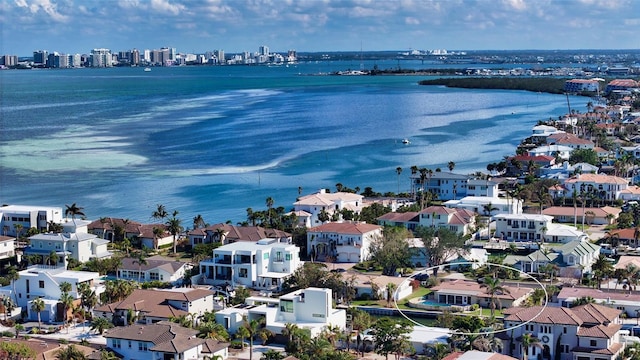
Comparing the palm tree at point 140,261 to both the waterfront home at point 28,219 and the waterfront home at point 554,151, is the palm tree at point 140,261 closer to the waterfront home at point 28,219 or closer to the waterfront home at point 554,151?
the waterfront home at point 28,219

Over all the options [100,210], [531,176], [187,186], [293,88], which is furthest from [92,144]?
[293,88]

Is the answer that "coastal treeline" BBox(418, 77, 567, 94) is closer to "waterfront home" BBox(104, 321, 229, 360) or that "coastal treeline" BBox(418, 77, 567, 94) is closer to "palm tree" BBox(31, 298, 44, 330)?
"palm tree" BBox(31, 298, 44, 330)

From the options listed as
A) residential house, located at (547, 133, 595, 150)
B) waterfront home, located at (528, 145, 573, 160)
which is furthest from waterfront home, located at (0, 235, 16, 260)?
residential house, located at (547, 133, 595, 150)

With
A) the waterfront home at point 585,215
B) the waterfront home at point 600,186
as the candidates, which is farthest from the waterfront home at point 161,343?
the waterfront home at point 600,186

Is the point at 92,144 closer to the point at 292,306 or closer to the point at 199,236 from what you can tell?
the point at 199,236

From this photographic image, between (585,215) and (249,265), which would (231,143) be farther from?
(249,265)
